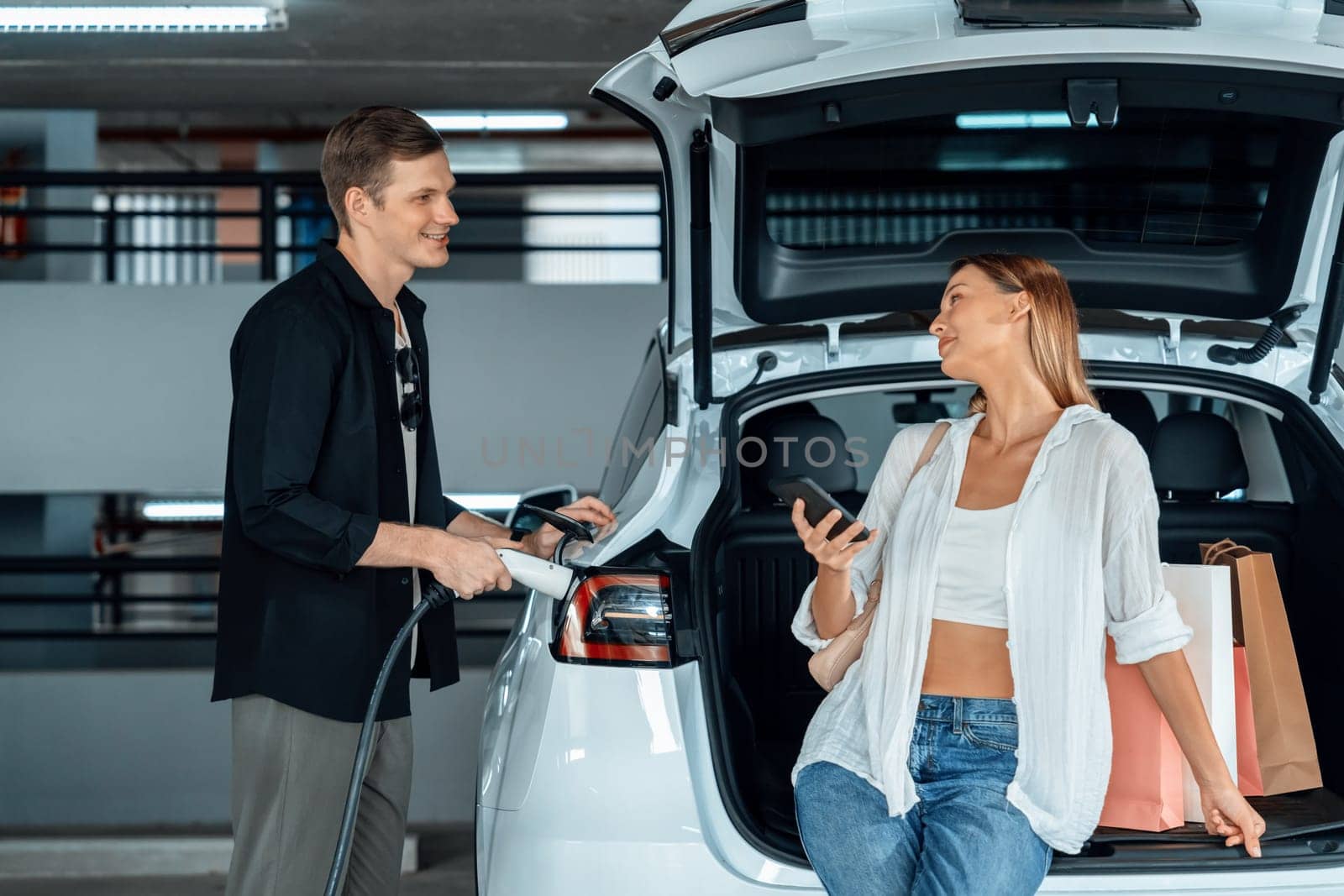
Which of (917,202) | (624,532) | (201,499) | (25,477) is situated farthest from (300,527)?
(201,499)

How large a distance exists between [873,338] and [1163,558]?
0.75 metres

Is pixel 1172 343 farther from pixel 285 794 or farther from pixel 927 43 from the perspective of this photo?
pixel 285 794

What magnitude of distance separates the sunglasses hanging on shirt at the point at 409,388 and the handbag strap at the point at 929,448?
76 centimetres

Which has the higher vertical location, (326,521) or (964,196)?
(964,196)

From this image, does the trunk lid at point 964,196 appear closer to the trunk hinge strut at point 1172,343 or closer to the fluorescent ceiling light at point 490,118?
the trunk hinge strut at point 1172,343

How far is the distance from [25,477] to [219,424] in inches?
31.1

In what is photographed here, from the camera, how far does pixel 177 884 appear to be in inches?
140

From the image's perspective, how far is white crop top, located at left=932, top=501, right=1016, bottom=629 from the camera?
5.44 ft

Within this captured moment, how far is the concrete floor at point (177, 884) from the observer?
11.4 ft

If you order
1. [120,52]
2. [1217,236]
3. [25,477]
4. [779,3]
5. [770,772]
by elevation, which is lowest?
[770,772]

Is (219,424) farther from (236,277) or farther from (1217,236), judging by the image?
(236,277)

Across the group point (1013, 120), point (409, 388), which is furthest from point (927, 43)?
point (409, 388)

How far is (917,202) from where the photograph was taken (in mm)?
2232

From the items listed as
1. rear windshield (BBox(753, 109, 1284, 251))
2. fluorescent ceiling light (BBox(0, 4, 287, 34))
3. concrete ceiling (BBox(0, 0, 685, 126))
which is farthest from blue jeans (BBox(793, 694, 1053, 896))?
fluorescent ceiling light (BBox(0, 4, 287, 34))
